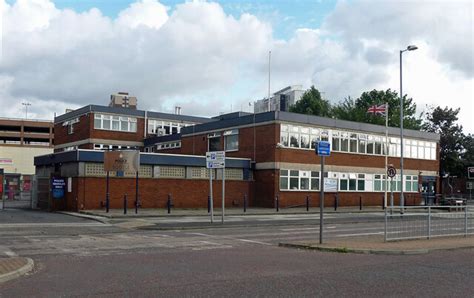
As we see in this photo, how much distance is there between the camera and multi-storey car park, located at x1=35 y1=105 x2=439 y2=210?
34188 mm

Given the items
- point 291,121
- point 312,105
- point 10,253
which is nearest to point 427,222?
point 10,253

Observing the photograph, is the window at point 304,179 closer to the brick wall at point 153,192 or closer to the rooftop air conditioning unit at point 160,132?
the brick wall at point 153,192

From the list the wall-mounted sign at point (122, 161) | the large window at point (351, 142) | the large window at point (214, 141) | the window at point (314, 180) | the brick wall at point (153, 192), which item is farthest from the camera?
the large window at point (214, 141)

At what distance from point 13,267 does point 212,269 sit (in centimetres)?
393

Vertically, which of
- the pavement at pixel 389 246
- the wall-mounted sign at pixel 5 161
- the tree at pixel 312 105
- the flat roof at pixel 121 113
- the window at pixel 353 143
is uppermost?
the tree at pixel 312 105

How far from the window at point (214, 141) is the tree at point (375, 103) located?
28.5 metres

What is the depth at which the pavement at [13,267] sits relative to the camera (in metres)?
9.70

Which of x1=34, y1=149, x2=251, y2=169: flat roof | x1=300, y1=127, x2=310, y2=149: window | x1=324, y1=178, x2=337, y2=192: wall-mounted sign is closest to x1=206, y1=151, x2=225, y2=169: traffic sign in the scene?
x1=34, y1=149, x2=251, y2=169: flat roof

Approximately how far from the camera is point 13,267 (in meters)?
10.5

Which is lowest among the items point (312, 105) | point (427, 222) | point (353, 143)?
point (427, 222)

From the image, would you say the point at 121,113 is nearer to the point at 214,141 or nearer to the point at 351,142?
the point at 214,141

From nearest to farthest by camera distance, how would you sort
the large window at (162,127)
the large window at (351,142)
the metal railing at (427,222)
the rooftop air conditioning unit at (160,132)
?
the metal railing at (427,222) → the large window at (351,142) → the rooftop air conditioning unit at (160,132) → the large window at (162,127)

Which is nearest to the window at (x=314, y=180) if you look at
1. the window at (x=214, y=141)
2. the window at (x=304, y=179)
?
the window at (x=304, y=179)

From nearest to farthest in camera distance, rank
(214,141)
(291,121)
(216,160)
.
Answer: (216,160), (291,121), (214,141)
